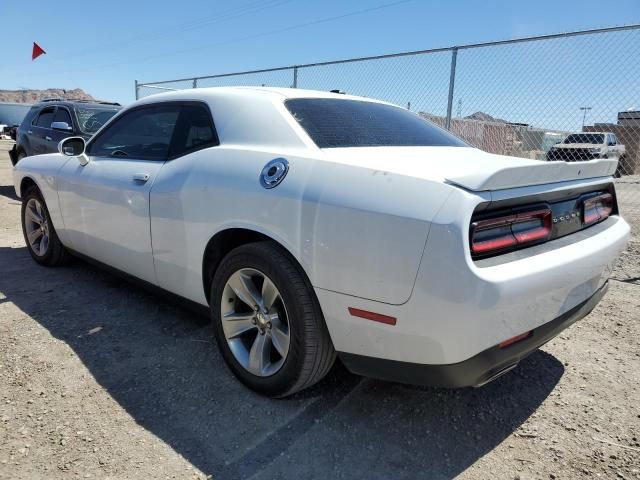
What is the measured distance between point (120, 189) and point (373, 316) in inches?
82.4

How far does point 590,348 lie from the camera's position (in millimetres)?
3215

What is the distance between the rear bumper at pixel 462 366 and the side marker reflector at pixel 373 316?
7.6 inches

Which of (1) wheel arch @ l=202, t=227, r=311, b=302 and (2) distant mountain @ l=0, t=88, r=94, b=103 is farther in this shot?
(2) distant mountain @ l=0, t=88, r=94, b=103

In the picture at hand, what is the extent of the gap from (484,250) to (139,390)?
6.26 feet

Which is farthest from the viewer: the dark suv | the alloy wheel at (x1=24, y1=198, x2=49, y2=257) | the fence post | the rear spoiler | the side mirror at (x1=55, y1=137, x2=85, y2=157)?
the dark suv

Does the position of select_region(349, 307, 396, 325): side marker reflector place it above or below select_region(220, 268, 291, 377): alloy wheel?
above

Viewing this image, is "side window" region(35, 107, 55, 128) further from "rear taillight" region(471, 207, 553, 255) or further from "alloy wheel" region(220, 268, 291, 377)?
"rear taillight" region(471, 207, 553, 255)

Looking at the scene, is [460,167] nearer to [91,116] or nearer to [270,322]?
[270,322]

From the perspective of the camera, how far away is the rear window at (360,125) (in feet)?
8.05

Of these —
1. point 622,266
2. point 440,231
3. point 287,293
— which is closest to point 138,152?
point 287,293

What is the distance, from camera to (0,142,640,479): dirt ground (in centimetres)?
204

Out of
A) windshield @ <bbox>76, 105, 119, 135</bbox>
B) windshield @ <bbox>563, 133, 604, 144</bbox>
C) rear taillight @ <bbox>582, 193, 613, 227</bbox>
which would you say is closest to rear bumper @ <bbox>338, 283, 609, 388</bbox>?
rear taillight @ <bbox>582, 193, 613, 227</bbox>

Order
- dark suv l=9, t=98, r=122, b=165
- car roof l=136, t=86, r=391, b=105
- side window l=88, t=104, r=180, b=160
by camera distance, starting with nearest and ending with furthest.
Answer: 1. car roof l=136, t=86, r=391, b=105
2. side window l=88, t=104, r=180, b=160
3. dark suv l=9, t=98, r=122, b=165

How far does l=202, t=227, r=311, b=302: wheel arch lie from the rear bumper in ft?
2.51
